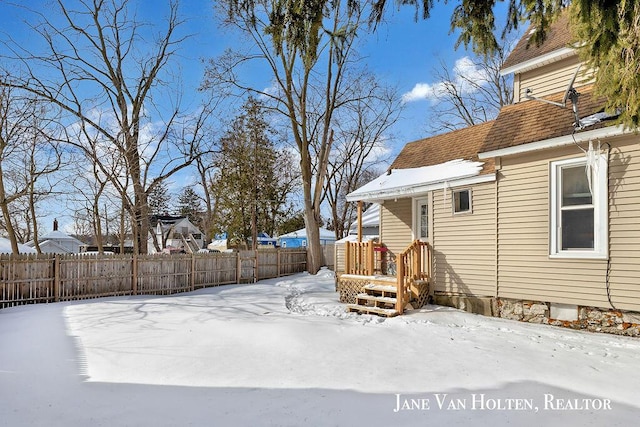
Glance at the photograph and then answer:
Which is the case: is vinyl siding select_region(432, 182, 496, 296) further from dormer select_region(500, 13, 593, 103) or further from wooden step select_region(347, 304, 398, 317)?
dormer select_region(500, 13, 593, 103)

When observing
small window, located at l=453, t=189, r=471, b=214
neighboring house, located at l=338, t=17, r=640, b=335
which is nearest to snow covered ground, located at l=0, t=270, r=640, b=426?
neighboring house, located at l=338, t=17, r=640, b=335

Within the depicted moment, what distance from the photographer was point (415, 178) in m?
10.2

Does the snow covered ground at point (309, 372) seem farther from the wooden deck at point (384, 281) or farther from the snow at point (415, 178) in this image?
the snow at point (415, 178)

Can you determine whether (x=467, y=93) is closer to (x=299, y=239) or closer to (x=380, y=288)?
(x=299, y=239)

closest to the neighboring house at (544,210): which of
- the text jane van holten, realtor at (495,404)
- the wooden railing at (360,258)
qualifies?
the wooden railing at (360,258)

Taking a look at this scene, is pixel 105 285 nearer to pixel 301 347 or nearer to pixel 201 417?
pixel 301 347

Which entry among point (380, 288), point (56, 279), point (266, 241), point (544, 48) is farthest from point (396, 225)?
point (266, 241)

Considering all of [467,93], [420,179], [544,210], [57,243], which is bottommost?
[57,243]

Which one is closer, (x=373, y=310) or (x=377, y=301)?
(x=373, y=310)

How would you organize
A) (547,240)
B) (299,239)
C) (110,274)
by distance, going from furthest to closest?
(299,239) → (110,274) → (547,240)

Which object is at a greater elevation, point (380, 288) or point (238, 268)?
Answer: point (380, 288)

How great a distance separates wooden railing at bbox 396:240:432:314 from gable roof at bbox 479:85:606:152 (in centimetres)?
257

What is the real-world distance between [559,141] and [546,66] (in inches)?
95.4

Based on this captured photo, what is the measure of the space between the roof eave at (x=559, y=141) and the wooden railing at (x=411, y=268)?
244cm
